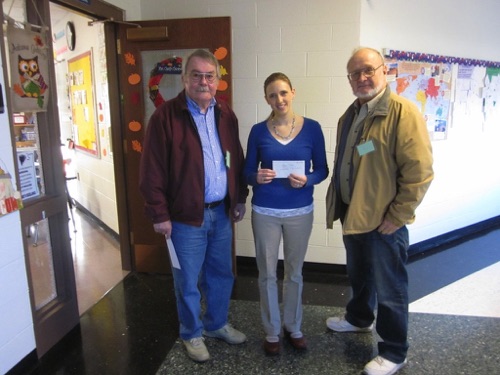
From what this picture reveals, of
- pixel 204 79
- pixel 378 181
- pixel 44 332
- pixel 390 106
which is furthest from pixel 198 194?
pixel 44 332

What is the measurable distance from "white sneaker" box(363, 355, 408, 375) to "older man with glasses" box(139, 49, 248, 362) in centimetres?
83

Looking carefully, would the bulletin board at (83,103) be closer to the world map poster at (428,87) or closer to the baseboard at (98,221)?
the baseboard at (98,221)

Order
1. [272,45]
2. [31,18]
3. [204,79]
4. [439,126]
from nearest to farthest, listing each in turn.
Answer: [204,79] < [31,18] < [272,45] < [439,126]

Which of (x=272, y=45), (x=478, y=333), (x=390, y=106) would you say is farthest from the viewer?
(x=272, y=45)

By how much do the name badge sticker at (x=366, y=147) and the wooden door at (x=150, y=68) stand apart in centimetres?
131

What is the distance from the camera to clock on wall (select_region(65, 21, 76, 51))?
169 inches

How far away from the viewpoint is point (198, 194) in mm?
1831

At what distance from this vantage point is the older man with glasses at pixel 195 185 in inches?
70.7

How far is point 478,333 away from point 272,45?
7.74 ft

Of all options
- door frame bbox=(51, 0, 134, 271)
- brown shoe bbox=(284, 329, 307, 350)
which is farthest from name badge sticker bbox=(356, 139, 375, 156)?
door frame bbox=(51, 0, 134, 271)

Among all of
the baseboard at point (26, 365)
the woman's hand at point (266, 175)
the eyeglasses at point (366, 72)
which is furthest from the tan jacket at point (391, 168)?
the baseboard at point (26, 365)

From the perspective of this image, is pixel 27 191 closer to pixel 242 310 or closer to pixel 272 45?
pixel 242 310

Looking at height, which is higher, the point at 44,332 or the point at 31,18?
the point at 31,18

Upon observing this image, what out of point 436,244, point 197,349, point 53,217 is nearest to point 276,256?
point 197,349
